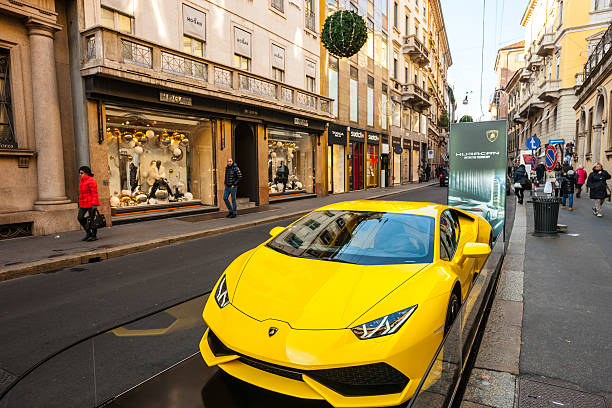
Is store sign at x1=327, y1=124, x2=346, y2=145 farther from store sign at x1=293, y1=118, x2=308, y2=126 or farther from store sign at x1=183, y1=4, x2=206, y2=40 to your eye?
store sign at x1=183, y1=4, x2=206, y2=40

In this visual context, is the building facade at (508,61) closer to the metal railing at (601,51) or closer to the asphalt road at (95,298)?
the metal railing at (601,51)

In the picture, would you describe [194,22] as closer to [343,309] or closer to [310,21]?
[310,21]

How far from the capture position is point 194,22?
14.0m

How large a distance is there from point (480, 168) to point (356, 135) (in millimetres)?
16872

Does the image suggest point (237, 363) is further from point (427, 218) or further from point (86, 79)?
point (86, 79)

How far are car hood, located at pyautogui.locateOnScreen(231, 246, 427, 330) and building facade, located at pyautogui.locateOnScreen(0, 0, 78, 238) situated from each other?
29.4 feet

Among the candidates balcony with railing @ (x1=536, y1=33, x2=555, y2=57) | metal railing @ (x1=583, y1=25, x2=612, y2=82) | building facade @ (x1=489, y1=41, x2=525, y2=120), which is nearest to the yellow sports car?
metal railing @ (x1=583, y1=25, x2=612, y2=82)

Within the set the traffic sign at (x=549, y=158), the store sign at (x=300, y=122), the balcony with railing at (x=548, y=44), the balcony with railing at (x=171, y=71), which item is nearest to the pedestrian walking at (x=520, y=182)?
the traffic sign at (x=549, y=158)

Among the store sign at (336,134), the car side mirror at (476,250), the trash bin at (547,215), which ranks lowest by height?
the trash bin at (547,215)

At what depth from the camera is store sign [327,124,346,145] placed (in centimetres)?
2317

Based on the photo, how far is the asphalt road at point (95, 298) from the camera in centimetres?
365

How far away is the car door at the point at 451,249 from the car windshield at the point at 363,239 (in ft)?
0.56

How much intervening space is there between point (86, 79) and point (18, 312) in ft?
26.4

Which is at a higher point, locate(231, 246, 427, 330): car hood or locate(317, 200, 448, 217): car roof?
locate(317, 200, 448, 217): car roof
